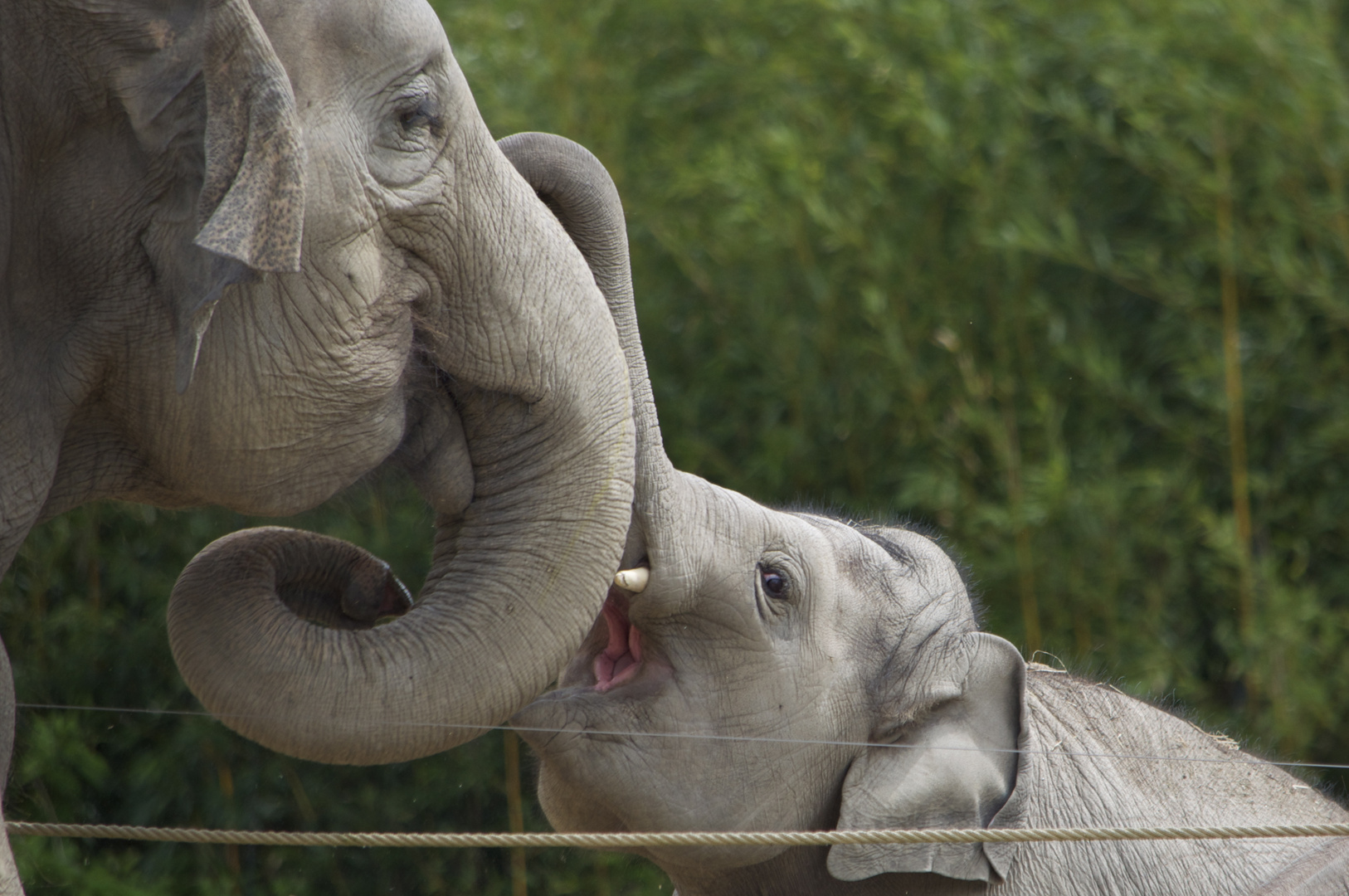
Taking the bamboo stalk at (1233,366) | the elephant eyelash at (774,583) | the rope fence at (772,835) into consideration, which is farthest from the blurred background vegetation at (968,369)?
the rope fence at (772,835)

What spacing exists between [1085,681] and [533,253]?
124cm

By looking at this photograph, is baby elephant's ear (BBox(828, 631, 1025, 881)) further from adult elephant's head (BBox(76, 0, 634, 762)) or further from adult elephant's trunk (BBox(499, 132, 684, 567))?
adult elephant's head (BBox(76, 0, 634, 762))

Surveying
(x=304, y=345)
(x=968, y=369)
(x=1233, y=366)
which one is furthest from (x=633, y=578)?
(x=1233, y=366)

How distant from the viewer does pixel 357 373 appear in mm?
1300

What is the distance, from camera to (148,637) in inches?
123

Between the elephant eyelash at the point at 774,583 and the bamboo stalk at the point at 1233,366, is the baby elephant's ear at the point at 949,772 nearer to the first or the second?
the elephant eyelash at the point at 774,583

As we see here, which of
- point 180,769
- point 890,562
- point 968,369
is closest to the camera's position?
point 890,562

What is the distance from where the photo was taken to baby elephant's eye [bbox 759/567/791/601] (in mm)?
1819

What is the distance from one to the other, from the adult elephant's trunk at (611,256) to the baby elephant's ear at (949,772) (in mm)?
419

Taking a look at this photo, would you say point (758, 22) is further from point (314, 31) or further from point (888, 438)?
point (314, 31)

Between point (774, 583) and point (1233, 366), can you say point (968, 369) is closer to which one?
point (1233, 366)

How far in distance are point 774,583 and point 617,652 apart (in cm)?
21

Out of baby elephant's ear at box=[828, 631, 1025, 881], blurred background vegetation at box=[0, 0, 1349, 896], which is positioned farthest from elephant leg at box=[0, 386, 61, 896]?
blurred background vegetation at box=[0, 0, 1349, 896]

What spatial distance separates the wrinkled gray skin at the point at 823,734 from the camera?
1729 mm
